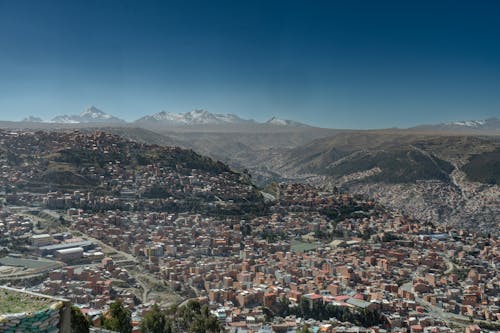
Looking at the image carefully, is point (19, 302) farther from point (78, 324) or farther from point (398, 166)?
point (398, 166)

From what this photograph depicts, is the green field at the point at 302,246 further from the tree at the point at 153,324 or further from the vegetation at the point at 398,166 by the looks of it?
the vegetation at the point at 398,166

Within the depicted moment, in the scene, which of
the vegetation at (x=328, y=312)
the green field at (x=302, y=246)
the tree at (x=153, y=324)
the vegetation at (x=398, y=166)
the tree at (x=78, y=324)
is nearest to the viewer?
the tree at (x=78, y=324)

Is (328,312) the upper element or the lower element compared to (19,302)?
lower

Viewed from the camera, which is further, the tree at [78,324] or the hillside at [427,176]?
the hillside at [427,176]

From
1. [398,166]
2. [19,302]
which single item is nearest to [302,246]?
[19,302]

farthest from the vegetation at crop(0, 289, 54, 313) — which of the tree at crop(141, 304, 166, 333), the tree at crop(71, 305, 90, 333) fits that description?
the tree at crop(141, 304, 166, 333)

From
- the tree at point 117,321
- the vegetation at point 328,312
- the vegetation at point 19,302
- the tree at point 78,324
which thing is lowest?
the vegetation at point 328,312

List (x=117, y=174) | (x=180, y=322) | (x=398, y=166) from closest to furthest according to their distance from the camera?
(x=180, y=322)
(x=117, y=174)
(x=398, y=166)

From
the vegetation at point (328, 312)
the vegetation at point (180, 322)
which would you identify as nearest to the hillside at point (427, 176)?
the vegetation at point (328, 312)

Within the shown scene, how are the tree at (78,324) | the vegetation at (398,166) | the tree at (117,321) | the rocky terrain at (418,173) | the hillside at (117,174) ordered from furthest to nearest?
the vegetation at (398,166) < the rocky terrain at (418,173) < the hillside at (117,174) < the tree at (117,321) < the tree at (78,324)
